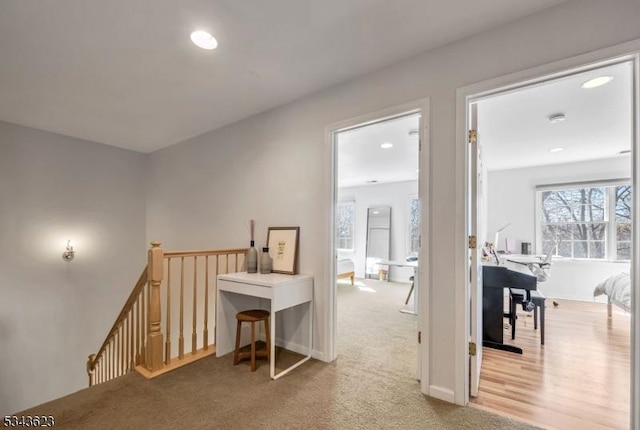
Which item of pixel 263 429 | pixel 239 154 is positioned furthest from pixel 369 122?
pixel 263 429

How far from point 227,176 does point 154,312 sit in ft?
5.79

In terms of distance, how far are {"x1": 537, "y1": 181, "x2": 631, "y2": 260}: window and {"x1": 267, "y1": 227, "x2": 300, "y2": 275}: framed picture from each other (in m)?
5.29

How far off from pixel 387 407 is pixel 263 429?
0.83m

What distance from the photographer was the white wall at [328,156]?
1707 millimetres

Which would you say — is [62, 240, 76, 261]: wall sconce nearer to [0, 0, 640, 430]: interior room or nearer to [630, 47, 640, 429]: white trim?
[0, 0, 640, 430]: interior room

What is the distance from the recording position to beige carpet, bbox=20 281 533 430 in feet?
5.82

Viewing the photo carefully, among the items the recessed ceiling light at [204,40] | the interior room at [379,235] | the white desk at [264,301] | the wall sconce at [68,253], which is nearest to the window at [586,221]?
the interior room at [379,235]

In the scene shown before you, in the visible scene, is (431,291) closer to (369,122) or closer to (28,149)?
(369,122)

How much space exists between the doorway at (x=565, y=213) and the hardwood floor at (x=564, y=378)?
0.01 meters

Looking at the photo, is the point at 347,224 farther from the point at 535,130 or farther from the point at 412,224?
the point at 535,130

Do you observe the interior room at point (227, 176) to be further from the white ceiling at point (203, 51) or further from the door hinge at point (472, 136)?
the door hinge at point (472, 136)

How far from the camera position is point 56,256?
151 inches

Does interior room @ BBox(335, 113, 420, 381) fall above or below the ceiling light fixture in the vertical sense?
below

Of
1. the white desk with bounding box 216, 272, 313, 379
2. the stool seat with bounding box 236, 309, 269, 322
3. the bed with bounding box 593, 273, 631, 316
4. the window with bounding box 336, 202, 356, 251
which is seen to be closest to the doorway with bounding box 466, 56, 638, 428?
the bed with bounding box 593, 273, 631, 316
